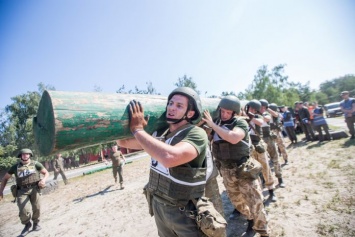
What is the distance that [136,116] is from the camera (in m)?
1.97

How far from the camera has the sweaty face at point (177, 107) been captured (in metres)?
2.20

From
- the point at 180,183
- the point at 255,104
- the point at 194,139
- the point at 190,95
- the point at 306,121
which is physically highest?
the point at 190,95

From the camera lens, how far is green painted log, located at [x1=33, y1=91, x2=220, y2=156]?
1.64m

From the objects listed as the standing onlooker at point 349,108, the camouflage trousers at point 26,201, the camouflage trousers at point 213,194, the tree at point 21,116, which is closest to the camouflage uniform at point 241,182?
the camouflage trousers at point 213,194

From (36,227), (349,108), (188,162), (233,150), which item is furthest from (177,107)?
(349,108)

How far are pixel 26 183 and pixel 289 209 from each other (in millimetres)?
7089

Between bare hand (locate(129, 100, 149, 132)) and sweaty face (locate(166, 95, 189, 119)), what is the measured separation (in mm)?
304

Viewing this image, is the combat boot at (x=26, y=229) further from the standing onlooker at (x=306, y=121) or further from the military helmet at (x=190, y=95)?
the standing onlooker at (x=306, y=121)

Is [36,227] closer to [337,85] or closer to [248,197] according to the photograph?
[248,197]

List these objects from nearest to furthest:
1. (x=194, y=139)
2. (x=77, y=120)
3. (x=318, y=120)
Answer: (x=77, y=120), (x=194, y=139), (x=318, y=120)

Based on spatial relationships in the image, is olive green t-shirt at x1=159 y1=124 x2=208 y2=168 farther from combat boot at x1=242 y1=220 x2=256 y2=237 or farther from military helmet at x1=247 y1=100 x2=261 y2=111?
military helmet at x1=247 y1=100 x2=261 y2=111

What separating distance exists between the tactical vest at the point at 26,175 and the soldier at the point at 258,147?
6.35m

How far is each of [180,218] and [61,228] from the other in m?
5.93

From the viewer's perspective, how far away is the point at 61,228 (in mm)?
6246
